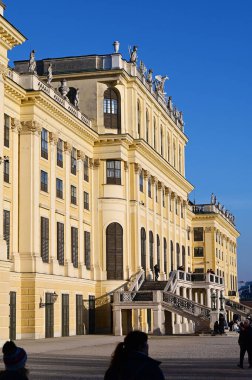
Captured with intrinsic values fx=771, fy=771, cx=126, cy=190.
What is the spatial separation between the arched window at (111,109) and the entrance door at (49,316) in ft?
59.4

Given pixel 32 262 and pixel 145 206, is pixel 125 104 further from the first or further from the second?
pixel 32 262

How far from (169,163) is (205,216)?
118 ft

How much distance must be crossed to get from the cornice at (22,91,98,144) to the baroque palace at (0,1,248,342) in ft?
0.32

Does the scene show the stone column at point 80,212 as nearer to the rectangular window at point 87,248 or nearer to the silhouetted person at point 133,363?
the rectangular window at point 87,248

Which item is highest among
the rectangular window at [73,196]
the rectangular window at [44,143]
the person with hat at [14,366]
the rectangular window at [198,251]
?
the rectangular window at [44,143]

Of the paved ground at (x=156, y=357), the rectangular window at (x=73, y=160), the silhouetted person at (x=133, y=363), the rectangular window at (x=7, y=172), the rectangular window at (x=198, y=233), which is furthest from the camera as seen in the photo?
the rectangular window at (x=198, y=233)

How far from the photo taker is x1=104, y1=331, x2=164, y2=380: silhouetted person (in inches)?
295

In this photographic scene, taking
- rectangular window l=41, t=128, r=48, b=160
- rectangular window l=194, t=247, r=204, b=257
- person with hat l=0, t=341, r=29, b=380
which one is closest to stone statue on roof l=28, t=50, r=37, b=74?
rectangular window l=41, t=128, r=48, b=160

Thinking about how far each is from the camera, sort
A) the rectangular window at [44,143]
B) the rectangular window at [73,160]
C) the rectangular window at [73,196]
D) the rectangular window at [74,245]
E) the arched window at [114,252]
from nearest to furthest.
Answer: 1. the rectangular window at [44,143]
2. the rectangular window at [74,245]
3. the rectangular window at [73,196]
4. the rectangular window at [73,160]
5. the arched window at [114,252]

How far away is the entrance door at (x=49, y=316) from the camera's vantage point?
49.4 meters

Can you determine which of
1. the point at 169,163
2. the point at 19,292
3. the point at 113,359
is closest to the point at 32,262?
the point at 19,292

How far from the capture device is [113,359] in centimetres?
774

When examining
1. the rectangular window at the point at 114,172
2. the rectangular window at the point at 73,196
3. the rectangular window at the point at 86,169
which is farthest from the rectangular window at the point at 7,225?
the rectangular window at the point at 114,172

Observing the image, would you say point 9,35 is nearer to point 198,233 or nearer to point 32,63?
point 32,63
